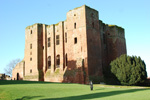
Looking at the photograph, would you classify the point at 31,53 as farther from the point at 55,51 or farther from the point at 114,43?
the point at 114,43

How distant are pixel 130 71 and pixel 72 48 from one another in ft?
31.6

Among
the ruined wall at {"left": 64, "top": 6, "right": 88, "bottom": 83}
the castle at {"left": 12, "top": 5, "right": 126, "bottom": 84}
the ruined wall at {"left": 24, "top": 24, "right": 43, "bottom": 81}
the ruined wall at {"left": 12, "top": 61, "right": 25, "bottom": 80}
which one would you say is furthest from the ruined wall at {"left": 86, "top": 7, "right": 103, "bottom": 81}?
the ruined wall at {"left": 12, "top": 61, "right": 25, "bottom": 80}

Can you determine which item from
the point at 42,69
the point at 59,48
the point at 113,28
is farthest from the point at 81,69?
the point at 113,28

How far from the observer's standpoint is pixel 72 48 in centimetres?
3016

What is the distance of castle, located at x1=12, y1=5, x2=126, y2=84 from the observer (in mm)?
28844

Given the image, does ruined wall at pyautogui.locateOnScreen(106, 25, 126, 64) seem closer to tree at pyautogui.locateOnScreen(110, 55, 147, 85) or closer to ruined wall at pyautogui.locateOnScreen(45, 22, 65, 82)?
tree at pyautogui.locateOnScreen(110, 55, 147, 85)

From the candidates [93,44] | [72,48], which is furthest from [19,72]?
[93,44]

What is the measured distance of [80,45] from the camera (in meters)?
29.1

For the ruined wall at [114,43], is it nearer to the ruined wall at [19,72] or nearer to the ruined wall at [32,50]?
the ruined wall at [32,50]

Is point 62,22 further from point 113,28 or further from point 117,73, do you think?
point 117,73

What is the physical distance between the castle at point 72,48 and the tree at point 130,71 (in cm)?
365

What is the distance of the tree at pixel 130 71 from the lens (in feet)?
85.6

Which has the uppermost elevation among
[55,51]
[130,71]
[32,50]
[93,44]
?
[93,44]

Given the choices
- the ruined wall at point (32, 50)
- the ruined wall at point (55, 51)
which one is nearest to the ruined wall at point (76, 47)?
the ruined wall at point (55, 51)
